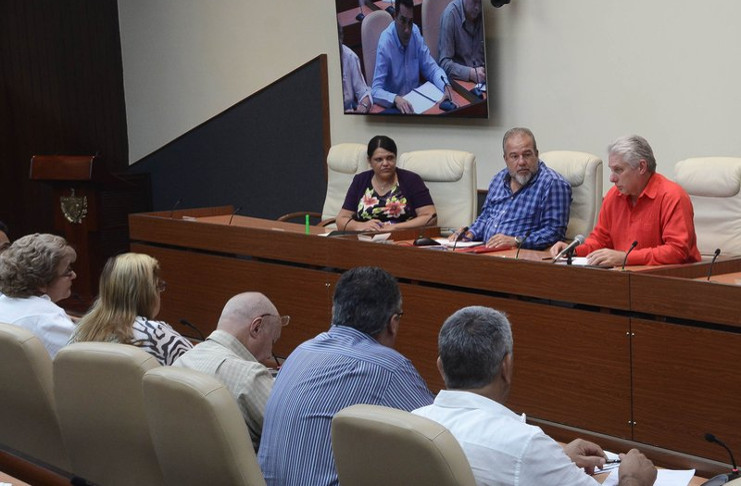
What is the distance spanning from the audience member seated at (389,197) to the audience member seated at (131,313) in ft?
8.35

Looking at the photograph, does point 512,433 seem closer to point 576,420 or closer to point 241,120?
point 576,420

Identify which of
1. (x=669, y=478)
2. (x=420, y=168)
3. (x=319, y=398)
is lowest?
(x=669, y=478)

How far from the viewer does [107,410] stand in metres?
2.80

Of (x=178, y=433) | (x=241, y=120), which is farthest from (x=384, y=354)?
(x=241, y=120)

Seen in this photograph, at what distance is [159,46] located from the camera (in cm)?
910

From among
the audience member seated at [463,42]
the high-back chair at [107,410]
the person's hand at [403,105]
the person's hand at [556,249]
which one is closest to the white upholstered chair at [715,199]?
the person's hand at [556,249]

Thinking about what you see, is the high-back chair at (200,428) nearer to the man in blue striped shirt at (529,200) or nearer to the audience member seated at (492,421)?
the audience member seated at (492,421)

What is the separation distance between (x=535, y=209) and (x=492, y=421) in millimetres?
3062

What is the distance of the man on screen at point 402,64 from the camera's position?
262 inches

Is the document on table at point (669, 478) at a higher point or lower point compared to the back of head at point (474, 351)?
lower

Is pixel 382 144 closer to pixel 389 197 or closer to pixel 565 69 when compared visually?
pixel 389 197

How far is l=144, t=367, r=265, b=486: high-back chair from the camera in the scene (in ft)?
7.68

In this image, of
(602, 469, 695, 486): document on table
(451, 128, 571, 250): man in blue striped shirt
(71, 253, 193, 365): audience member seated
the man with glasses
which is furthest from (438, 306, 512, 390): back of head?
(451, 128, 571, 250): man in blue striped shirt

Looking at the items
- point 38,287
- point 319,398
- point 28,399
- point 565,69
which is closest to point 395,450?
point 319,398
